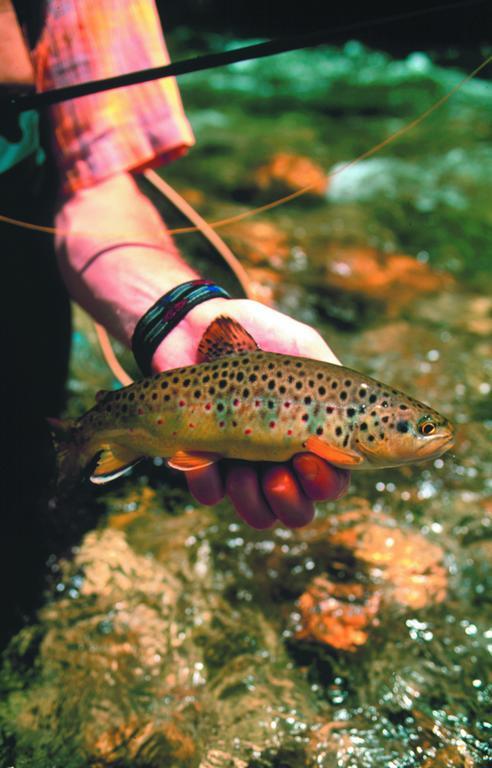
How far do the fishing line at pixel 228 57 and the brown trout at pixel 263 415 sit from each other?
759 mm

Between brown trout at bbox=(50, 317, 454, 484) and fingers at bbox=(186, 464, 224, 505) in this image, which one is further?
fingers at bbox=(186, 464, 224, 505)

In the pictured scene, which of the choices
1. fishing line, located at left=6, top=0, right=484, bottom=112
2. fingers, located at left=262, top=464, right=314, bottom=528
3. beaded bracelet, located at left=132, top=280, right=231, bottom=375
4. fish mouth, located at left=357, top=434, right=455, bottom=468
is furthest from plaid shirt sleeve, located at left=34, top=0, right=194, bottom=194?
fish mouth, located at left=357, top=434, right=455, bottom=468

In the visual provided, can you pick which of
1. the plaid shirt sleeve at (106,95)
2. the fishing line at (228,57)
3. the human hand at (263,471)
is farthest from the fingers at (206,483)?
the plaid shirt sleeve at (106,95)

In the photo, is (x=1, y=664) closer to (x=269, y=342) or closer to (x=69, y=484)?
(x=69, y=484)

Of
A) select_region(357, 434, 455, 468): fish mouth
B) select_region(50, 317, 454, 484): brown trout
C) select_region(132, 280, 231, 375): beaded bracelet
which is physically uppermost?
select_region(132, 280, 231, 375): beaded bracelet

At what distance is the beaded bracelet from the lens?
233 centimetres

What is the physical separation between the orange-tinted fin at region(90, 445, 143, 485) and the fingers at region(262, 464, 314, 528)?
1.39ft

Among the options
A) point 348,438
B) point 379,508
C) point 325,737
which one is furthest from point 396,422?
point 379,508

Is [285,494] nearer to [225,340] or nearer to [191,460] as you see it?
[191,460]

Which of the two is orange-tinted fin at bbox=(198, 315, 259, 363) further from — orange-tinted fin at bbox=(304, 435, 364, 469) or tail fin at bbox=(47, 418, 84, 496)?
tail fin at bbox=(47, 418, 84, 496)

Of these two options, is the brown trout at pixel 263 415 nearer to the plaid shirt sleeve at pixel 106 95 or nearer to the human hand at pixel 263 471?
the human hand at pixel 263 471

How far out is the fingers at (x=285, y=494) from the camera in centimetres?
201

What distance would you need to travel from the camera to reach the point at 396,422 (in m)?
1.94

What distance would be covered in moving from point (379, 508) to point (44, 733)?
180cm
